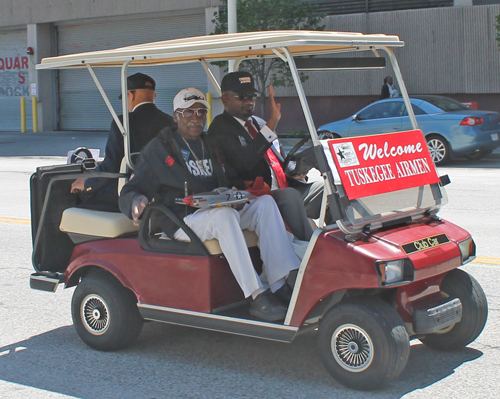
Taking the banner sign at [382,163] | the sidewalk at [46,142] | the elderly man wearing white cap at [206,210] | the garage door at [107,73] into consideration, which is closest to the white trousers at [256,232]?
the elderly man wearing white cap at [206,210]

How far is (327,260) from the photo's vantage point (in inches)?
154

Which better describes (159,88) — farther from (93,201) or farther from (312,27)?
(93,201)

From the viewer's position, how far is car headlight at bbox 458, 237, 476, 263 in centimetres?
432

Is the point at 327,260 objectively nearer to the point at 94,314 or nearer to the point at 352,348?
the point at 352,348

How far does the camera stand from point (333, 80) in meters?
23.5

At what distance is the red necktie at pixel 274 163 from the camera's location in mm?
5215

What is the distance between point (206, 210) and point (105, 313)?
1015 millimetres

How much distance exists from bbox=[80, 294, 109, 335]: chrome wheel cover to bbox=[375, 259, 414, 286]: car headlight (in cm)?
190

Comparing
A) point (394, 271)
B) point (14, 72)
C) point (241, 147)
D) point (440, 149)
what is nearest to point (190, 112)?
point (241, 147)

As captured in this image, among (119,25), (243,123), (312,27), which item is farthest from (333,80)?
(243,123)

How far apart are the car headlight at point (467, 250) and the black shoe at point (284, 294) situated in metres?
1.05

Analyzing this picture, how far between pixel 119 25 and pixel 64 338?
2400 cm

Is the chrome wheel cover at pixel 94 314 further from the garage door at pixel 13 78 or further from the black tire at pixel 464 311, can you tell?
the garage door at pixel 13 78

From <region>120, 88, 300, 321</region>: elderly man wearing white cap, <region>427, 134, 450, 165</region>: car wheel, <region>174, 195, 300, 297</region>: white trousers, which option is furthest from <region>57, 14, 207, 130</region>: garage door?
<region>174, 195, 300, 297</region>: white trousers
